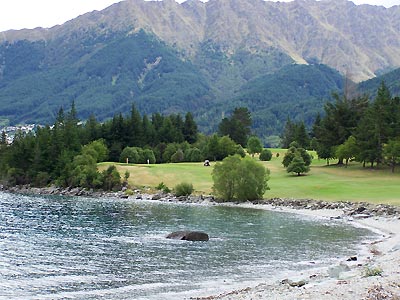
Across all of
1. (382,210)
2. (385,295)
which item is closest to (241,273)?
(385,295)

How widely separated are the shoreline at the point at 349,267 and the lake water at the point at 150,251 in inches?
88.0

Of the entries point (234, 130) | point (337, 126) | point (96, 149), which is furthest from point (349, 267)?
point (234, 130)

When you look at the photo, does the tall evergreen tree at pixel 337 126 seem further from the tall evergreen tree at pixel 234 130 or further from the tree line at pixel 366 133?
the tall evergreen tree at pixel 234 130

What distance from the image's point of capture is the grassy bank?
3305 inches

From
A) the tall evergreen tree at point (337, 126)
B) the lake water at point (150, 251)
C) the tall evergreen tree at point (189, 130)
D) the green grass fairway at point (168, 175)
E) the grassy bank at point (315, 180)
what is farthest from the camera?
the tall evergreen tree at point (189, 130)

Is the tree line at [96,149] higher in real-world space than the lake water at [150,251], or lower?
higher

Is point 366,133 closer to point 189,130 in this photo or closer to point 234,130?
point 234,130

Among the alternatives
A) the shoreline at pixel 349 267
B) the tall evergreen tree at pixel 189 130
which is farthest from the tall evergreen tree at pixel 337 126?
the tall evergreen tree at pixel 189 130

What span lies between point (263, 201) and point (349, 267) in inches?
2032

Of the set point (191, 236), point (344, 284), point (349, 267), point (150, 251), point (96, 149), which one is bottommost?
point (150, 251)

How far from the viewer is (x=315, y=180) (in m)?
101

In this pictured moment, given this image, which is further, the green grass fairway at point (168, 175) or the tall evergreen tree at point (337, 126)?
the tall evergreen tree at point (337, 126)

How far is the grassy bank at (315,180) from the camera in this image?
83938mm

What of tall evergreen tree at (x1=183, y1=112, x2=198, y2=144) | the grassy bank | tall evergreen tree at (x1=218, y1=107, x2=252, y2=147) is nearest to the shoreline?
Result: the grassy bank
